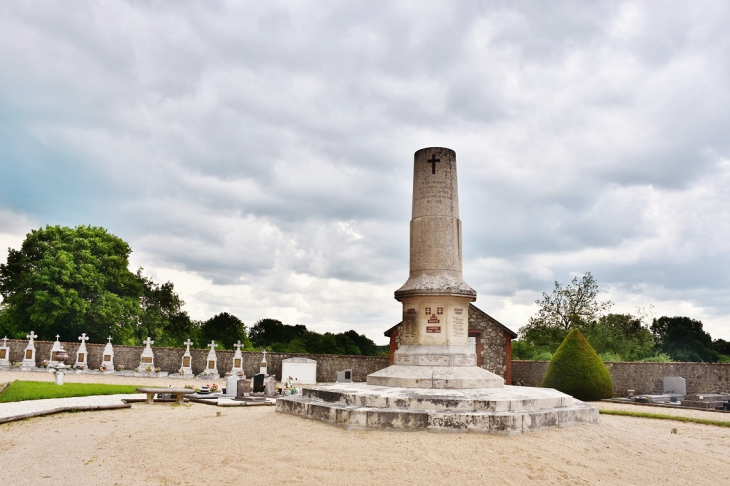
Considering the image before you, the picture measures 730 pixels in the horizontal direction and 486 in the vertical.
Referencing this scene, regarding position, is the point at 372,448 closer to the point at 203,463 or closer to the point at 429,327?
the point at 203,463

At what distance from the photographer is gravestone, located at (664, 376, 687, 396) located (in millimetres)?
21812

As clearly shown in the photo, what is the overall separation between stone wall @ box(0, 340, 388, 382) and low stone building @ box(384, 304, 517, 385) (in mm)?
4316

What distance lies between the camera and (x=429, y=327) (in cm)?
1257

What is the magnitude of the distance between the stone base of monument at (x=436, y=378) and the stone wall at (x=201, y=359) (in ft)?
54.5

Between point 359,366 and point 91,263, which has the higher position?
point 91,263

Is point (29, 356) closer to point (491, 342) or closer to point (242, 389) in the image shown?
point (242, 389)

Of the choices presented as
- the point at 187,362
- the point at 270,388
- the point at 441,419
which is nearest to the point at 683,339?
the point at 187,362

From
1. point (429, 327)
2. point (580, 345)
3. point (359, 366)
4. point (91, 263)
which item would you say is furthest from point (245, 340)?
point (429, 327)

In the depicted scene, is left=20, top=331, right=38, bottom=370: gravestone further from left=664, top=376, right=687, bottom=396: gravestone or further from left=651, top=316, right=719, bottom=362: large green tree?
left=651, top=316, right=719, bottom=362: large green tree

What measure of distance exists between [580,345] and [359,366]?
1243cm

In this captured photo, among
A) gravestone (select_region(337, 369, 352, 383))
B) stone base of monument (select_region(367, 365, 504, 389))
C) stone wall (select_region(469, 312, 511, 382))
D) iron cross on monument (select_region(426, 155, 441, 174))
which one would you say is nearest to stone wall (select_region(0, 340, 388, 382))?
gravestone (select_region(337, 369, 352, 383))

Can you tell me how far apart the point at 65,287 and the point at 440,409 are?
1296 inches

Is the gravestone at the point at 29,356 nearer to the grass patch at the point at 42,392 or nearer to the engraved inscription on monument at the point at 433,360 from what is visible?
the grass patch at the point at 42,392

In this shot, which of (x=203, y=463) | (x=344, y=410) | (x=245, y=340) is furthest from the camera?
(x=245, y=340)
